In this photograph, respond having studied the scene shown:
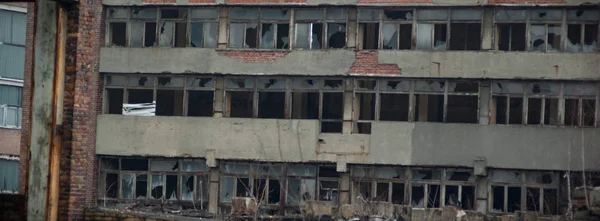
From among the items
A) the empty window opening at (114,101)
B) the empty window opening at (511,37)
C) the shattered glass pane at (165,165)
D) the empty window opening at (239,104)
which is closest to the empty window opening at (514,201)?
the empty window opening at (511,37)

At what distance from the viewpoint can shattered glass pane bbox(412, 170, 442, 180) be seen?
107 feet

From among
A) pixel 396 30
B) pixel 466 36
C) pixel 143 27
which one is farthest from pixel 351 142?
pixel 143 27

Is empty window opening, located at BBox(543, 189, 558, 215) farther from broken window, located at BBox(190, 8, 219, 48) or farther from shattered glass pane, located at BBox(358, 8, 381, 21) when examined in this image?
broken window, located at BBox(190, 8, 219, 48)

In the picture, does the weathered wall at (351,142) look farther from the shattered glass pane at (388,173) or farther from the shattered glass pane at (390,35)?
the shattered glass pane at (390,35)

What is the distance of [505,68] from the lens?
31906mm

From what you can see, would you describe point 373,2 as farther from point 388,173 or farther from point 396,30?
point 388,173

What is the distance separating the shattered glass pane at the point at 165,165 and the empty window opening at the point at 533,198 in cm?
1050

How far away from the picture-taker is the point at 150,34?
3462cm

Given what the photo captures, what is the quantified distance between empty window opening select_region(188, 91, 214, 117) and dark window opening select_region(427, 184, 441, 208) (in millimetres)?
7013

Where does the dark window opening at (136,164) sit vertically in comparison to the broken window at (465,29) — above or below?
below

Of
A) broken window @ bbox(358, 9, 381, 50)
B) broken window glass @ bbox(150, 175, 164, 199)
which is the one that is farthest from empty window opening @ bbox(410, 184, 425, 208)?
broken window glass @ bbox(150, 175, 164, 199)

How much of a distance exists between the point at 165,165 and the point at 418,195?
7.77 metres

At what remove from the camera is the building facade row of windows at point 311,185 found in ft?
105

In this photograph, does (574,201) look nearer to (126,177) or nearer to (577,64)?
(577,64)
